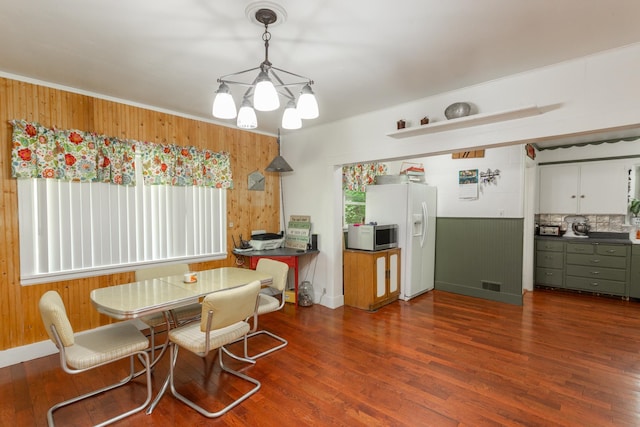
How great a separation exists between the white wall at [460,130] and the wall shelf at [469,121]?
0.16 feet

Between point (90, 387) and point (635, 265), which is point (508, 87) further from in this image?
point (90, 387)

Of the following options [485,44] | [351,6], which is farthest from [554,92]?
[351,6]

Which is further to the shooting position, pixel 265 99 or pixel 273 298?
pixel 273 298

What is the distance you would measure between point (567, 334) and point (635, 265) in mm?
2207

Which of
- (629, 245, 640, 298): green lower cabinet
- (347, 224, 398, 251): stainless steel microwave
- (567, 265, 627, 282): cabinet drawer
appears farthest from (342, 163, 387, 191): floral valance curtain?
(629, 245, 640, 298): green lower cabinet

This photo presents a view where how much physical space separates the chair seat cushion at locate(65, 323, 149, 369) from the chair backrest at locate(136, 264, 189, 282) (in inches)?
23.0

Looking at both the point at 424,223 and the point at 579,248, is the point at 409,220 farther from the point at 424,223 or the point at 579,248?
the point at 579,248

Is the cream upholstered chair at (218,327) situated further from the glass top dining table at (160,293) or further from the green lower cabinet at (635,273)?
the green lower cabinet at (635,273)

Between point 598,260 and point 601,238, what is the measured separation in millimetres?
500

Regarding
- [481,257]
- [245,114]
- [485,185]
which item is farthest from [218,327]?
[485,185]

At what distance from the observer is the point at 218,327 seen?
6.53ft

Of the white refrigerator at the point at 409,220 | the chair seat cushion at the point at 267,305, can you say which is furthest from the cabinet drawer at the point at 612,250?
the chair seat cushion at the point at 267,305

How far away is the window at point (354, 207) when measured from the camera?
4.93 meters

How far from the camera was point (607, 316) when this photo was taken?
373 cm
